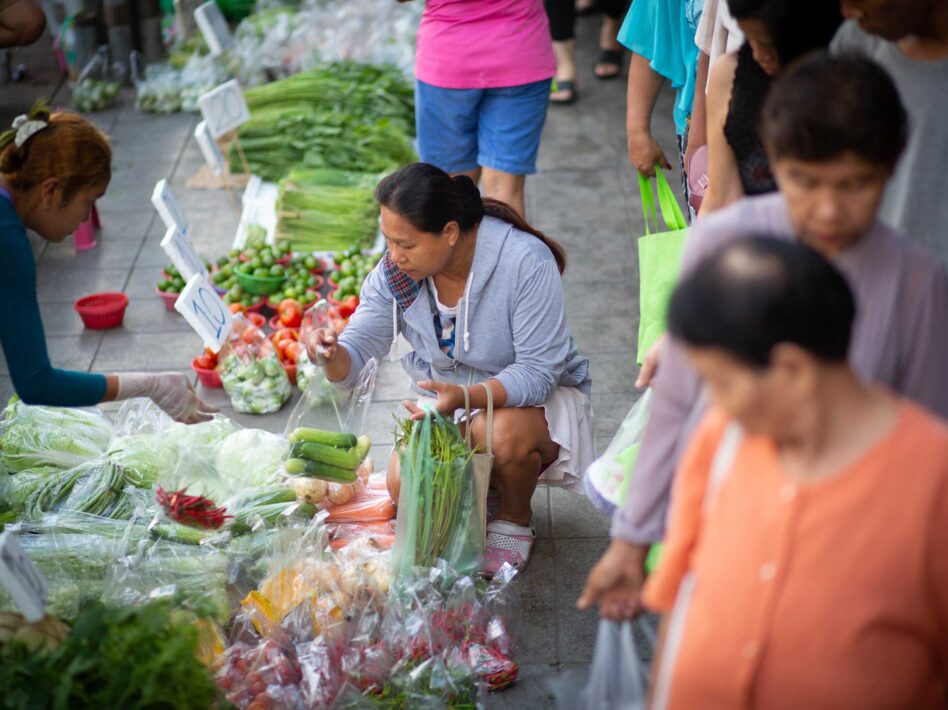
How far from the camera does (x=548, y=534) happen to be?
3410 millimetres

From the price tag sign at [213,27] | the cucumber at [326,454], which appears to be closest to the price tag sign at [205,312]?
the cucumber at [326,454]

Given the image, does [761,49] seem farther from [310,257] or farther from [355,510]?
[310,257]

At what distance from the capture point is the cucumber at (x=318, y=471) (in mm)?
3174

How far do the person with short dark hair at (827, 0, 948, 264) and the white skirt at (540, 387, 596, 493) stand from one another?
126 cm

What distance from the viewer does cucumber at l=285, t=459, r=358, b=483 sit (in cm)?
317

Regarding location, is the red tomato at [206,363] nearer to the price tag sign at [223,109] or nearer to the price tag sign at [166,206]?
the price tag sign at [166,206]

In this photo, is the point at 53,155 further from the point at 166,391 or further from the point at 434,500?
the point at 434,500

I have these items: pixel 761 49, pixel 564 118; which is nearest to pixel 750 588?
pixel 761 49

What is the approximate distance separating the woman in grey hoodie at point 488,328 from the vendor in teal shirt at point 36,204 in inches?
30.1

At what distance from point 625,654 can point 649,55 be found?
2.24m

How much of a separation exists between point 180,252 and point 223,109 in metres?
1.59

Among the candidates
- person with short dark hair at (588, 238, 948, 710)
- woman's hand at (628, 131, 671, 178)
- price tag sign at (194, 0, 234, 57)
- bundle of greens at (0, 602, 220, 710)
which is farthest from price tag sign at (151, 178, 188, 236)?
person with short dark hair at (588, 238, 948, 710)

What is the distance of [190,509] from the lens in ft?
9.95

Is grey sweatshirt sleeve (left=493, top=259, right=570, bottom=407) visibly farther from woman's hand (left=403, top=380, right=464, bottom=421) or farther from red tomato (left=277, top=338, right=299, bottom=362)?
red tomato (left=277, top=338, right=299, bottom=362)
